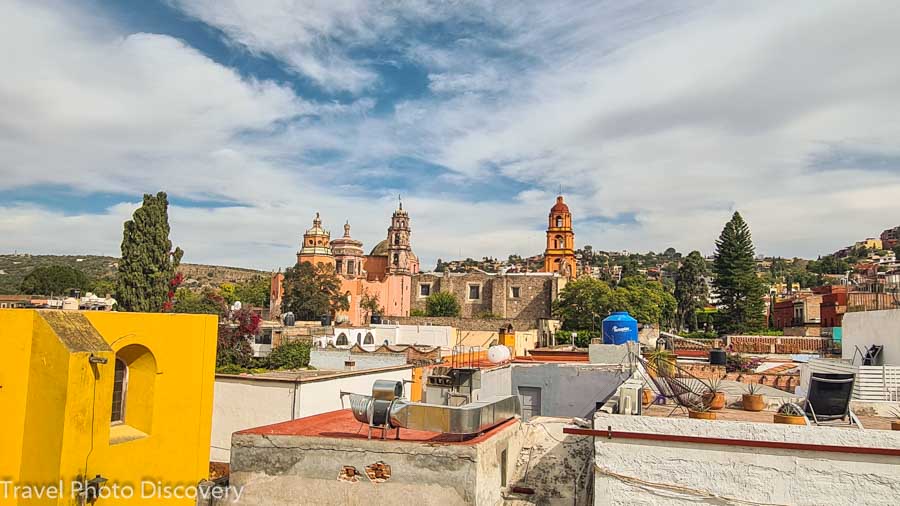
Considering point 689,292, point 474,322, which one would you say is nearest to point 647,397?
point 474,322

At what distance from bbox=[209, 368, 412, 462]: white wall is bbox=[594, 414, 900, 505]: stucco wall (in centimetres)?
827

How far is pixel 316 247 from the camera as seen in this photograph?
56.8 m

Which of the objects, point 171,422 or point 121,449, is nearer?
point 121,449

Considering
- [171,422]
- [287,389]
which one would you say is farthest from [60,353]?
[287,389]

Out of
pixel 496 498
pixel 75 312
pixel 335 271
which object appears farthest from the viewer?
pixel 335 271

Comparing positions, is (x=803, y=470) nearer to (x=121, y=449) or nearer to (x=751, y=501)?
(x=751, y=501)

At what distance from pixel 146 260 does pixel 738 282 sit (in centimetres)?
4175

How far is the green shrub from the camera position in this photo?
18312mm

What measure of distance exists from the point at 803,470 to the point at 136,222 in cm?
2375

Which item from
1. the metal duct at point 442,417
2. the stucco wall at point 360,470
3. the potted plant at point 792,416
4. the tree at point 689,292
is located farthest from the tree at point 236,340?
the tree at point 689,292

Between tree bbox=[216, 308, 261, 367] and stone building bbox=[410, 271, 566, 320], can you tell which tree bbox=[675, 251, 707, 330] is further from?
tree bbox=[216, 308, 261, 367]

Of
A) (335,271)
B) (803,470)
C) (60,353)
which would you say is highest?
(335,271)

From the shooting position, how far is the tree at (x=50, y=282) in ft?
188

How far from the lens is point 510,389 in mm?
14242
